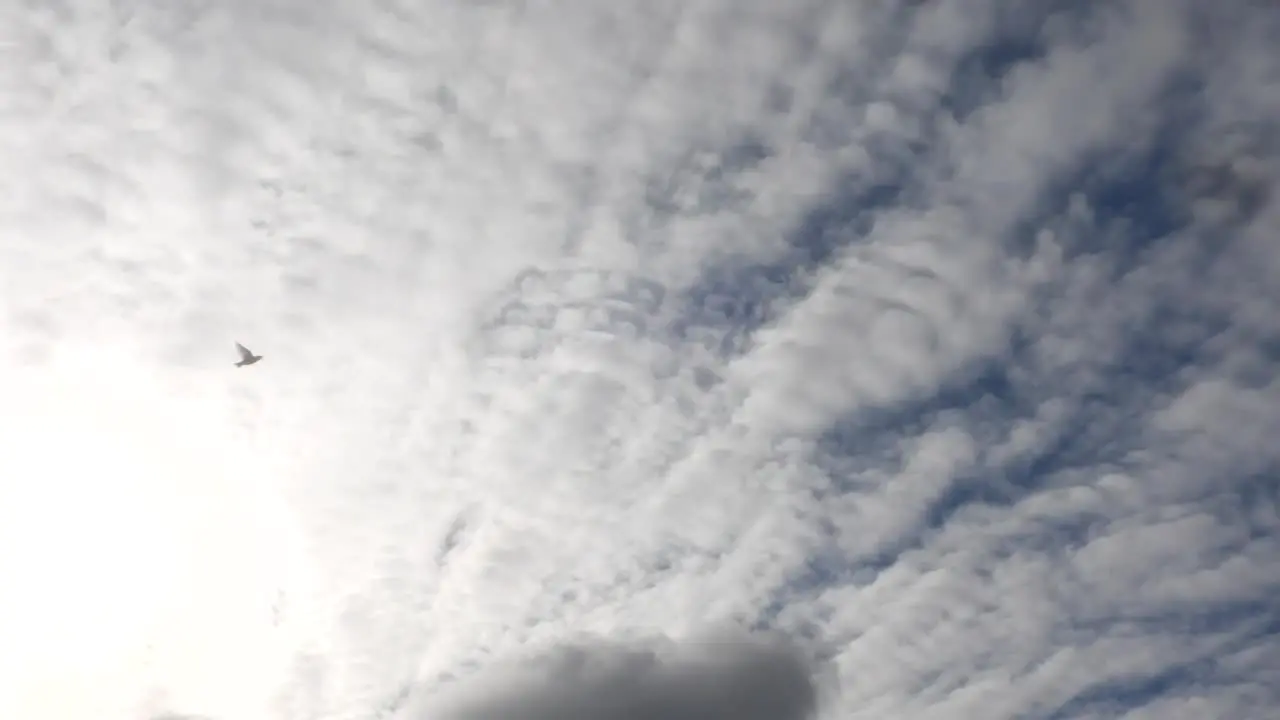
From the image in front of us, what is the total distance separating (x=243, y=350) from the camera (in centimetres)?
4166
